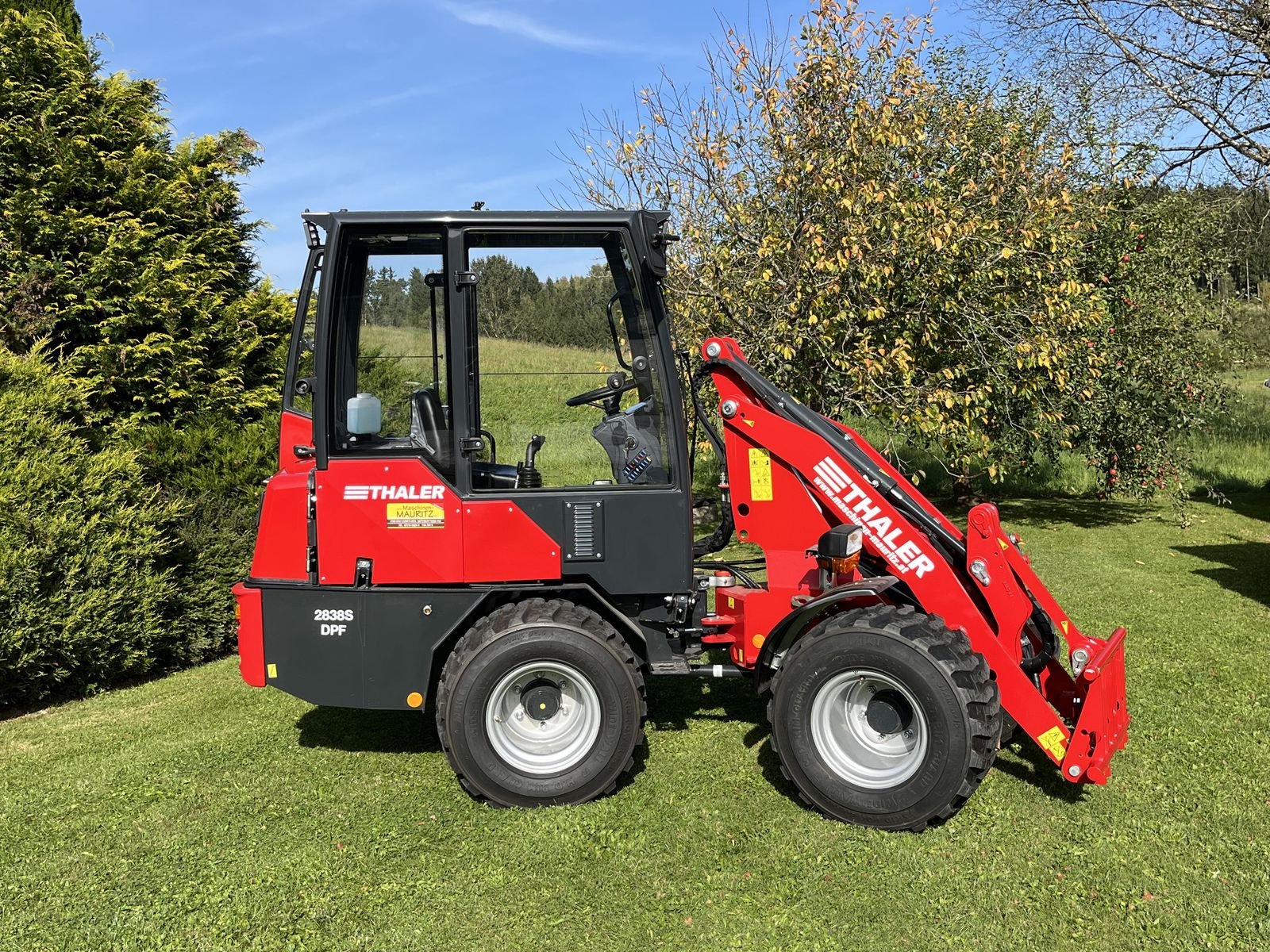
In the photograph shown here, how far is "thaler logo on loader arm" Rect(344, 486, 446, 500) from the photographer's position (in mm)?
4016

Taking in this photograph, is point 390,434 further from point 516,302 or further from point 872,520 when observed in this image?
point 872,520

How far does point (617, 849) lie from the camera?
3.65 meters

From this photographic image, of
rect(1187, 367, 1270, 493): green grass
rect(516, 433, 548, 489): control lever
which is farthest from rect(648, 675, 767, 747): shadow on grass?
rect(1187, 367, 1270, 493): green grass

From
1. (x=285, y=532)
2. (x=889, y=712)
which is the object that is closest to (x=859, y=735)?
A: (x=889, y=712)

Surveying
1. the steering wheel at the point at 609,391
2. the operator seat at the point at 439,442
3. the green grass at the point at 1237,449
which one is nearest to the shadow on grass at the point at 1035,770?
the steering wheel at the point at 609,391

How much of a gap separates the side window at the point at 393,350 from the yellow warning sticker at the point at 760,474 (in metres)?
1.35

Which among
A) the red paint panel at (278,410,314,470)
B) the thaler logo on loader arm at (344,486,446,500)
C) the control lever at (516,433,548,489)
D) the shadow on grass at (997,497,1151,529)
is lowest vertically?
the shadow on grass at (997,497,1151,529)

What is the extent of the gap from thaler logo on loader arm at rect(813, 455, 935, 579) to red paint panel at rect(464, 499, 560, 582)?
4.04 feet

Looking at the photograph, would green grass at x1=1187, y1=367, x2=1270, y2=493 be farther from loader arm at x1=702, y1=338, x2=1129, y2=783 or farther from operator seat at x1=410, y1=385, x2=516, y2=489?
operator seat at x1=410, y1=385, x2=516, y2=489

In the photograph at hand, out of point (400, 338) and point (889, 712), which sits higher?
point (400, 338)

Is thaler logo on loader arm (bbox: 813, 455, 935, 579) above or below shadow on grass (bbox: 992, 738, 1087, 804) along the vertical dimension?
above

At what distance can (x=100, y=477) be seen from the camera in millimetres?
5984

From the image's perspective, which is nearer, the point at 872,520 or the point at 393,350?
the point at 872,520

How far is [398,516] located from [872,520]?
2060 millimetres
